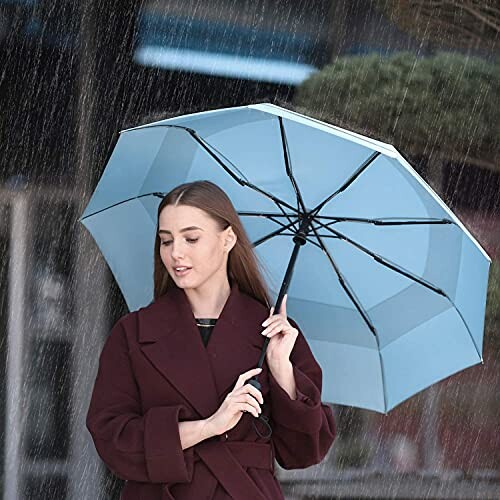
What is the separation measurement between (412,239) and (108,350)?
2.20ft

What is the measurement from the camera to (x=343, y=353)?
2.58 m

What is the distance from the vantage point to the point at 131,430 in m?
2.15

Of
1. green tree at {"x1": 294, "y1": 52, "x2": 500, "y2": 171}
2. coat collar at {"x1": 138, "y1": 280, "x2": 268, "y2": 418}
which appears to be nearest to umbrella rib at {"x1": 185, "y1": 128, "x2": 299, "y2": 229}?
coat collar at {"x1": 138, "y1": 280, "x2": 268, "y2": 418}

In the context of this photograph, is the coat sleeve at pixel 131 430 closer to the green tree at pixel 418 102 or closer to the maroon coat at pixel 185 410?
the maroon coat at pixel 185 410

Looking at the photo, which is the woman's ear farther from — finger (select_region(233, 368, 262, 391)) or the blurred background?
the blurred background

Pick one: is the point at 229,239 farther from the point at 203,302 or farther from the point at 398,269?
the point at 398,269

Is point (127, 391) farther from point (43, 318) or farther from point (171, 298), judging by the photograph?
point (43, 318)

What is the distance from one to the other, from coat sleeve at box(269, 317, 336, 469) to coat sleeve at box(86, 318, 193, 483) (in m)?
0.19

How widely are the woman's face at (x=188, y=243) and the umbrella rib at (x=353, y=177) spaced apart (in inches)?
10.6

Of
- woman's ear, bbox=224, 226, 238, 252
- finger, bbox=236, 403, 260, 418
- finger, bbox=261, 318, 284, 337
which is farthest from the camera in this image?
woman's ear, bbox=224, 226, 238, 252

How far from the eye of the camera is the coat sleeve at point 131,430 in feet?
7.04

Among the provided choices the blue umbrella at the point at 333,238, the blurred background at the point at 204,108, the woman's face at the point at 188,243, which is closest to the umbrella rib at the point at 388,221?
the blue umbrella at the point at 333,238

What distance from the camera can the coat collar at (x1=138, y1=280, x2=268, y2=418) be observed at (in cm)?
221

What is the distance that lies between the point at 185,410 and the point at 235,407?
0.41 ft
